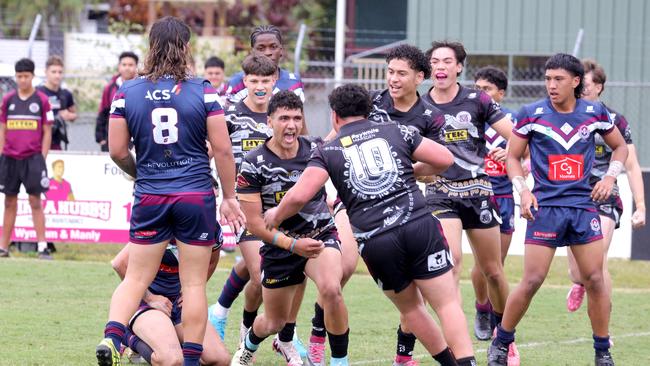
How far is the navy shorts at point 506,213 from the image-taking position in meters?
10.2

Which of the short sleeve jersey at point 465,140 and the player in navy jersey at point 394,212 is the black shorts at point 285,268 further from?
the short sleeve jersey at point 465,140

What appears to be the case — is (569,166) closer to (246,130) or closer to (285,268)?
(285,268)

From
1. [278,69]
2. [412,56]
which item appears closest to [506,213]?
[278,69]

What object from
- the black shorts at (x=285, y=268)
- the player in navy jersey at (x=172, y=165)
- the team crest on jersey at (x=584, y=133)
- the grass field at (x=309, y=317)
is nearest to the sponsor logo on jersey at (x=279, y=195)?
the black shorts at (x=285, y=268)

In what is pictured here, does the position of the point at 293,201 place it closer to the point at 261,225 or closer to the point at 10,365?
the point at 261,225

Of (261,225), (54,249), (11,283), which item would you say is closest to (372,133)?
(261,225)

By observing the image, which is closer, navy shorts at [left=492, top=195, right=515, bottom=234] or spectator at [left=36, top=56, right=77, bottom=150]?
navy shorts at [left=492, top=195, right=515, bottom=234]

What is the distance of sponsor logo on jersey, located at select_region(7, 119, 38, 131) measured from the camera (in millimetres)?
14148

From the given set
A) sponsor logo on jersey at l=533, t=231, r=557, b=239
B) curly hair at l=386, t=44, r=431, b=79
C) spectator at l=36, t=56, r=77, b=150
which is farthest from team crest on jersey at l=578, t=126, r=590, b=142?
spectator at l=36, t=56, r=77, b=150

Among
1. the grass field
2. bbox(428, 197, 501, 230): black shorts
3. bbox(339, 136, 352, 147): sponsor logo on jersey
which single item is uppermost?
bbox(339, 136, 352, 147): sponsor logo on jersey

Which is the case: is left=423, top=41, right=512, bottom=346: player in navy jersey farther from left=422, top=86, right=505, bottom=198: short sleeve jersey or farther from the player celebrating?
the player celebrating

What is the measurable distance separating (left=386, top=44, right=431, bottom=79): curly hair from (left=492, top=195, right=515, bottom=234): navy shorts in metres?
2.56

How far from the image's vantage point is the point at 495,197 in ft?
33.3

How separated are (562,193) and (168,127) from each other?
2935 millimetres
